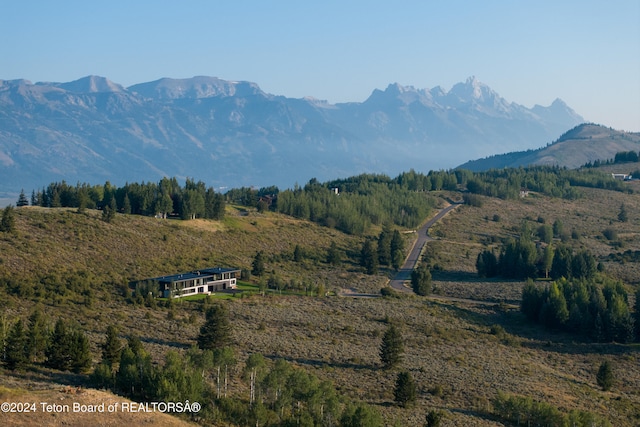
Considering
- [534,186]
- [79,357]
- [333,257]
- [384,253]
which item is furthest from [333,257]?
[534,186]

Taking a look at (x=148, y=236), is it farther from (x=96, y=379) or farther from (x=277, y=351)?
(x=96, y=379)

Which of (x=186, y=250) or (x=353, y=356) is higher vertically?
(x=186, y=250)

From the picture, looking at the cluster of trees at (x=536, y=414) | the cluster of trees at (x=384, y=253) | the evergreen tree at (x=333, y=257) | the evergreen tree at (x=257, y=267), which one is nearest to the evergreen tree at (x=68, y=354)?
the cluster of trees at (x=536, y=414)

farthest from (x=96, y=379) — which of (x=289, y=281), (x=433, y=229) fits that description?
(x=433, y=229)

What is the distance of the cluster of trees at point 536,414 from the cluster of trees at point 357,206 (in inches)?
3381

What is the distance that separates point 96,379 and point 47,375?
4157mm

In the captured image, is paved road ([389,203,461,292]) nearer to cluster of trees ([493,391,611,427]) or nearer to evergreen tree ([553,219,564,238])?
evergreen tree ([553,219,564,238])

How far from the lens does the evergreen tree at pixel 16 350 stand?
4372 centimetres

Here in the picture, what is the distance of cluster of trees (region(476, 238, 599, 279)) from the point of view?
10181cm

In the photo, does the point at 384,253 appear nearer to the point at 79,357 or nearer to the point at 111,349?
the point at 111,349

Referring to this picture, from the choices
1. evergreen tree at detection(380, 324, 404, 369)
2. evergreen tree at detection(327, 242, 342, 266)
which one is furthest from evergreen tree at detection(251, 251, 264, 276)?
evergreen tree at detection(380, 324, 404, 369)

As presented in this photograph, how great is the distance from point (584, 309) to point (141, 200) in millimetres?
62875

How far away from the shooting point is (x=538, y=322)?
7981 cm

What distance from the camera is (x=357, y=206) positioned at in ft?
477
